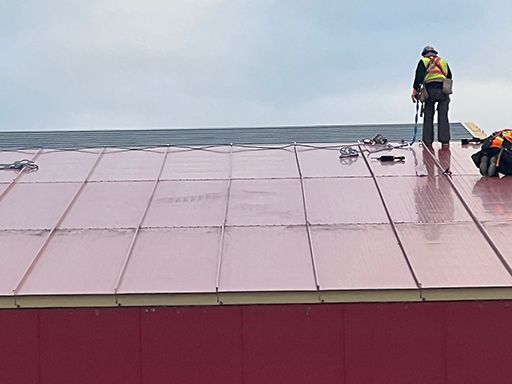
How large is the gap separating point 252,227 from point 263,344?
213 cm

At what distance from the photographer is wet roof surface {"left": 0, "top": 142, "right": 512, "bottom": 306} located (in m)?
10.1

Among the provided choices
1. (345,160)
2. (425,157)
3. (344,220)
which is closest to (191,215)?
(344,220)

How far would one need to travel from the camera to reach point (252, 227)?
11852 millimetres

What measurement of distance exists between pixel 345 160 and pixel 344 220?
3507 millimetres

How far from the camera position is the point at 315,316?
10.0 meters

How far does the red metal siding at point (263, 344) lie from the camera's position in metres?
10.0

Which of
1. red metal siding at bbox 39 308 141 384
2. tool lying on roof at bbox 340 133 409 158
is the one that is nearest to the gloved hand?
tool lying on roof at bbox 340 133 409 158

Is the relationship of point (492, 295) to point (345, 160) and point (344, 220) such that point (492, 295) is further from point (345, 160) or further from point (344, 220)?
point (345, 160)

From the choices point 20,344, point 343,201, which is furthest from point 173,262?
point 343,201

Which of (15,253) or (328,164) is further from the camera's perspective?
(328,164)

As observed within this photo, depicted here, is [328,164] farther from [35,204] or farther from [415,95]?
[35,204]

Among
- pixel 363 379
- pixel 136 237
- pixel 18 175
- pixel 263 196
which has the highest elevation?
pixel 18 175

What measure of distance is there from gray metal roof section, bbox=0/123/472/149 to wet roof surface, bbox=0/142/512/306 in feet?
22.9

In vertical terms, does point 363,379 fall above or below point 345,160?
below
